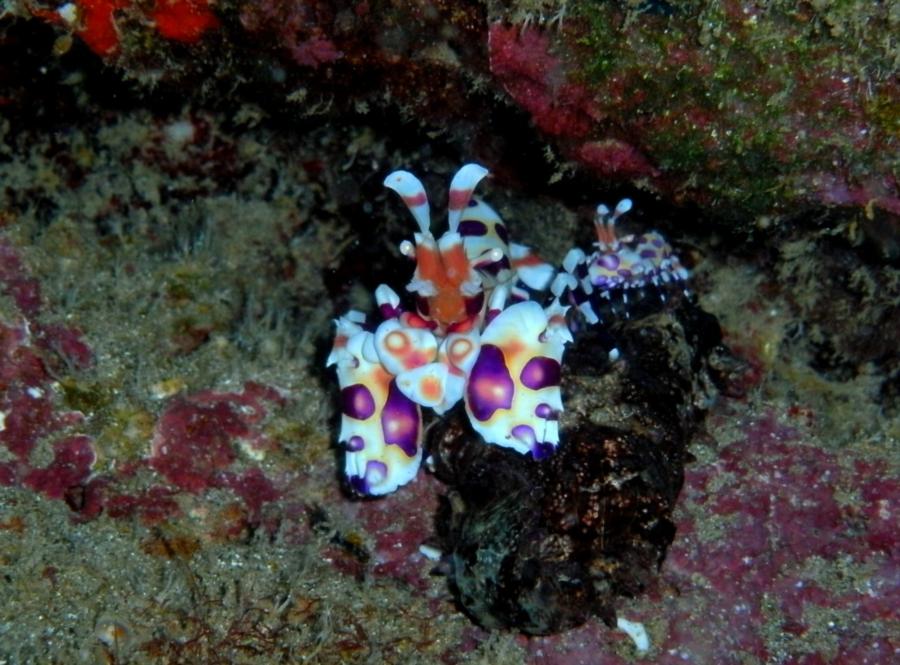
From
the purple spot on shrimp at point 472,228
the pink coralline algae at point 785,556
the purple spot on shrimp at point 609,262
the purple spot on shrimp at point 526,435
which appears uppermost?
the purple spot on shrimp at point 609,262

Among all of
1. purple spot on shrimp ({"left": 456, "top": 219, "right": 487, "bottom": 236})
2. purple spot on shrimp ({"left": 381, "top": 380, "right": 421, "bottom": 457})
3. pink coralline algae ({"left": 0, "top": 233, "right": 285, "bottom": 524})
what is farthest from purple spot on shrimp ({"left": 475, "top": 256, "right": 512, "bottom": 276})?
pink coralline algae ({"left": 0, "top": 233, "right": 285, "bottom": 524})

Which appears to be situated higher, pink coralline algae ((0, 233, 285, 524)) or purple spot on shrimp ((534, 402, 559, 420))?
purple spot on shrimp ((534, 402, 559, 420))

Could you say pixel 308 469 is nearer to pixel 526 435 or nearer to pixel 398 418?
pixel 398 418

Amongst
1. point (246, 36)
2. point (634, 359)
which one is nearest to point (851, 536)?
point (634, 359)

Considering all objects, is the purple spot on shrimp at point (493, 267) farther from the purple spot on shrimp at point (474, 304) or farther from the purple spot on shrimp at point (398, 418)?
the purple spot on shrimp at point (398, 418)

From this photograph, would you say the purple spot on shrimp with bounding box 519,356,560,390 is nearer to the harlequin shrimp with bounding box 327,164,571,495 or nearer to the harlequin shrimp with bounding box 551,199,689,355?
the harlequin shrimp with bounding box 327,164,571,495

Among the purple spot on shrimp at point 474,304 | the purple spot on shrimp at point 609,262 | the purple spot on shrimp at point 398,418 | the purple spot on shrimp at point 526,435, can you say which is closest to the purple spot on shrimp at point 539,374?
the purple spot on shrimp at point 526,435

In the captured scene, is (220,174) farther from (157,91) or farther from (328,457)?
(328,457)
